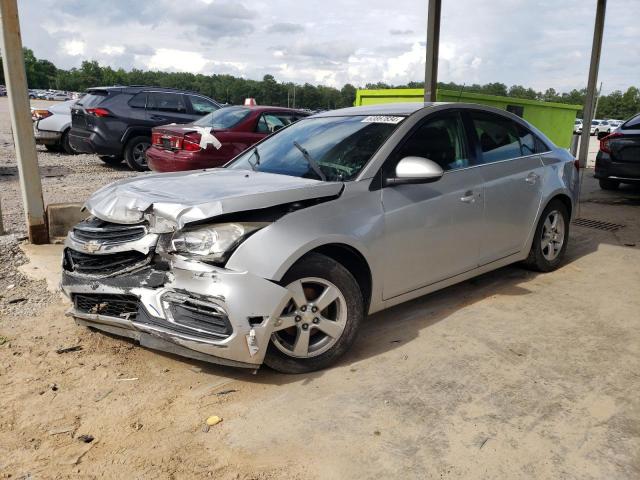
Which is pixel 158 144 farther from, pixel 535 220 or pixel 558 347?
A: pixel 558 347

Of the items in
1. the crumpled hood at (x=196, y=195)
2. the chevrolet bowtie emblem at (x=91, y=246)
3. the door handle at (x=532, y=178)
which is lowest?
the chevrolet bowtie emblem at (x=91, y=246)

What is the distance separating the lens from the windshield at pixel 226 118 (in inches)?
363

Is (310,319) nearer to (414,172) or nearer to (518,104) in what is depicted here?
(414,172)

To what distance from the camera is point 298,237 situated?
122 inches

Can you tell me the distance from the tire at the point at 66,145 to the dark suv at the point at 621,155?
12458 millimetres

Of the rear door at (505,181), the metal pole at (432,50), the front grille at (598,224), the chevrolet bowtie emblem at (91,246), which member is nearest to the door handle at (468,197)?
the rear door at (505,181)

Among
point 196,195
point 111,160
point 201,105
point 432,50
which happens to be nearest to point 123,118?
point 201,105

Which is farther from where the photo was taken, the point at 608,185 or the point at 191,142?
the point at 608,185

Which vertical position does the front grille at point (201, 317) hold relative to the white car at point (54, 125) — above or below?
below

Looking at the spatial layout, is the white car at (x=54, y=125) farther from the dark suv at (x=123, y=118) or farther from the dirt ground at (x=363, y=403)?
the dirt ground at (x=363, y=403)

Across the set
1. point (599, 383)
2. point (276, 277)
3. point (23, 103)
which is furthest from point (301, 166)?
point (23, 103)

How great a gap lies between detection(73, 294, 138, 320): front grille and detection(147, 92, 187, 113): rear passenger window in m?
9.42

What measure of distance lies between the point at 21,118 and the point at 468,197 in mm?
4422

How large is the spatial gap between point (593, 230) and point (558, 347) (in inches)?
167
